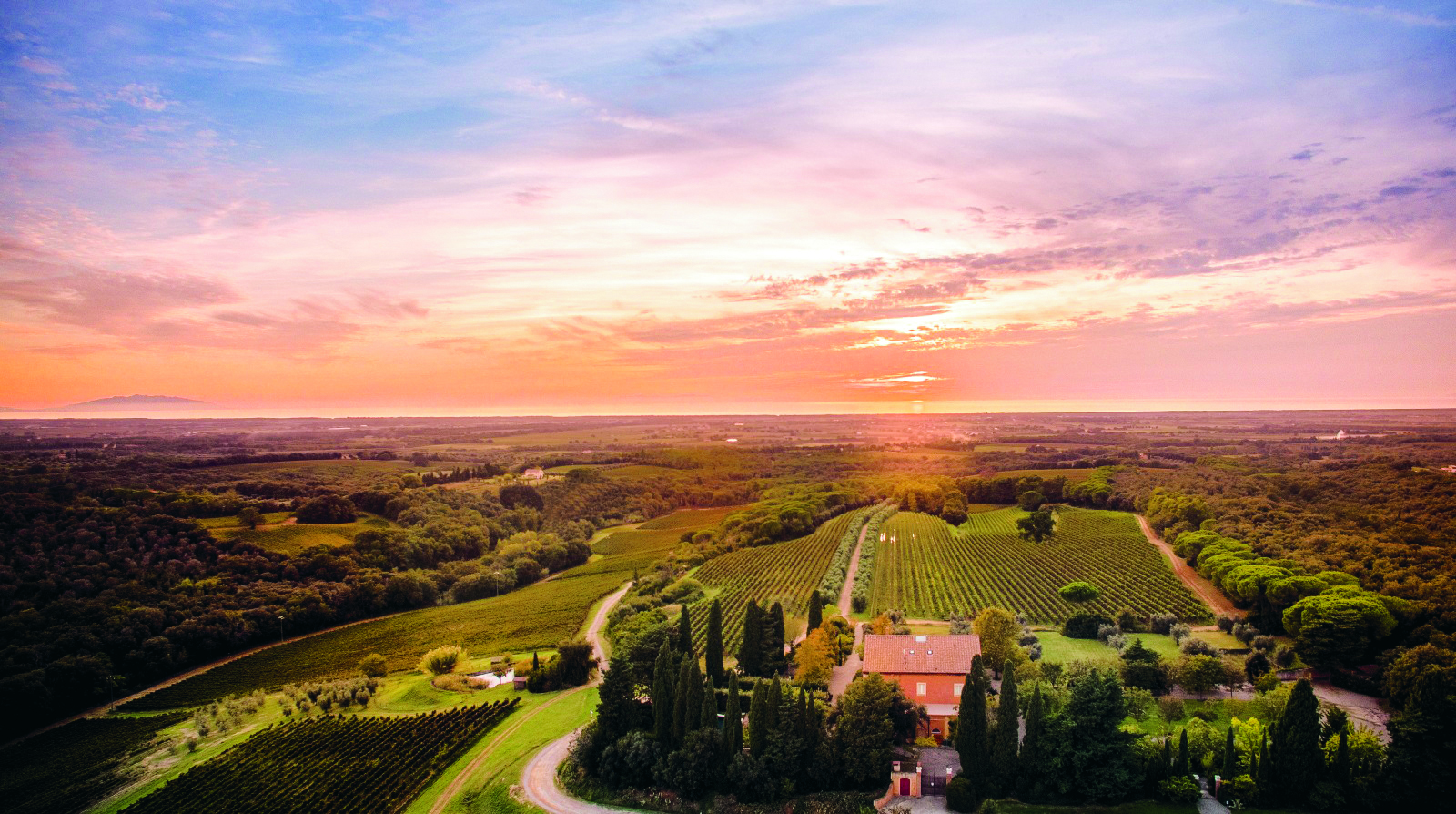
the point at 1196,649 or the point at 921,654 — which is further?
the point at 1196,649

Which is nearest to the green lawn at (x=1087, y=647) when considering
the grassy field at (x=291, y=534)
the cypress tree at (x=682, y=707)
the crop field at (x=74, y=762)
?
the cypress tree at (x=682, y=707)

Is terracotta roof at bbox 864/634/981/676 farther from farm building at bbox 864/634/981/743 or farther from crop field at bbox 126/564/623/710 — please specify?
crop field at bbox 126/564/623/710

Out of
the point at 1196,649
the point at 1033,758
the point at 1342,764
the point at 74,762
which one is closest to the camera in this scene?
the point at 1342,764

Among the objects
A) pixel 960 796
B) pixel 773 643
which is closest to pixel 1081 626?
pixel 773 643

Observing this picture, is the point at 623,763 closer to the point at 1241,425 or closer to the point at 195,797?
the point at 195,797

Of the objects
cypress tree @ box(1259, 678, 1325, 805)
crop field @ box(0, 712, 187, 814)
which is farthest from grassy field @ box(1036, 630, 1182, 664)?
crop field @ box(0, 712, 187, 814)

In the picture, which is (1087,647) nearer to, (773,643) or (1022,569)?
(773,643)

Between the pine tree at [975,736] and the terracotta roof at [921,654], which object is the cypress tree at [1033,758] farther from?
the terracotta roof at [921,654]
